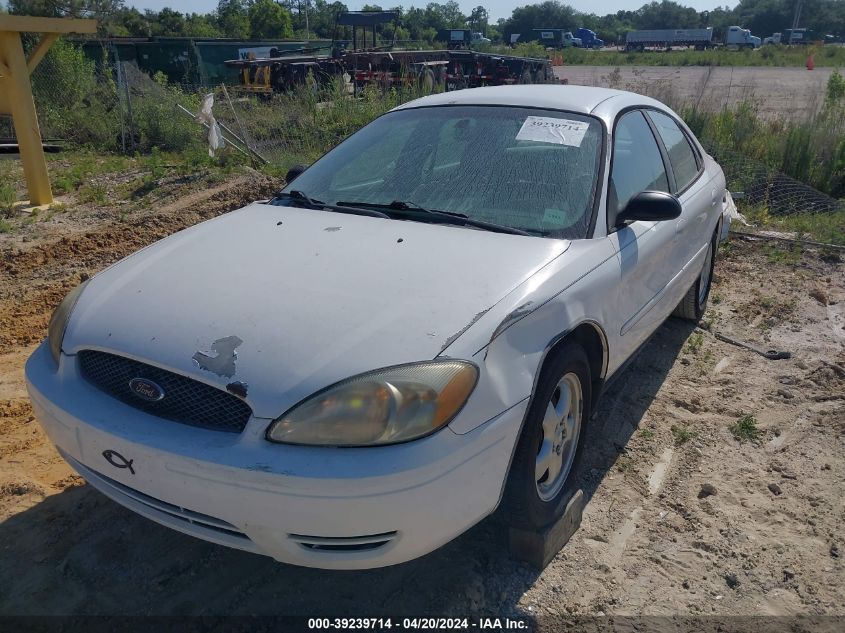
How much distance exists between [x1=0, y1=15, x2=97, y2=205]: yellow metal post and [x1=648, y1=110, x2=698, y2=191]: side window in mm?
6102

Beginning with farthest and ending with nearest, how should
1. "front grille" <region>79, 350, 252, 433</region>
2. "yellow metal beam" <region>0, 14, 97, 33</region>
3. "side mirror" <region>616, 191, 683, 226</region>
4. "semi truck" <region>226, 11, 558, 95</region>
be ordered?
"semi truck" <region>226, 11, 558, 95</region>, "yellow metal beam" <region>0, 14, 97, 33</region>, "side mirror" <region>616, 191, 683, 226</region>, "front grille" <region>79, 350, 252, 433</region>

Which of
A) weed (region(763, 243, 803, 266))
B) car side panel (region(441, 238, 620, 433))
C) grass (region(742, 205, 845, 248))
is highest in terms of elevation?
car side panel (region(441, 238, 620, 433))

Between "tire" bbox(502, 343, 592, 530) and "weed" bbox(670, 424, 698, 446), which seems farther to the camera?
"weed" bbox(670, 424, 698, 446)

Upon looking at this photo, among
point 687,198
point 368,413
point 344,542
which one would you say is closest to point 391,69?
point 687,198

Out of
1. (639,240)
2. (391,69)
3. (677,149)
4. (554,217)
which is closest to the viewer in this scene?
(554,217)

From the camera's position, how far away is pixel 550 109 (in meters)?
3.47

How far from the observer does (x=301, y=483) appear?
193 centimetres

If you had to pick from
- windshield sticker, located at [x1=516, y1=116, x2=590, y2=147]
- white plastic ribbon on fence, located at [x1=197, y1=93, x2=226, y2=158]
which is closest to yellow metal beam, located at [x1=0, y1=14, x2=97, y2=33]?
white plastic ribbon on fence, located at [x1=197, y1=93, x2=226, y2=158]

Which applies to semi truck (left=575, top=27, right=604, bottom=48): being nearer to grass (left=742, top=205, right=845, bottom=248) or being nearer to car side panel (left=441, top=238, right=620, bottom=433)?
grass (left=742, top=205, right=845, bottom=248)

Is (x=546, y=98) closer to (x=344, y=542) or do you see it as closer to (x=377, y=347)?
(x=377, y=347)

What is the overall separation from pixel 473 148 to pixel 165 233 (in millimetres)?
4517

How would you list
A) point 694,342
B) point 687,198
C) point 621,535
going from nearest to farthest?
point 621,535 → point 687,198 → point 694,342

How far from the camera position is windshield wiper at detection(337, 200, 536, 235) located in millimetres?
2922

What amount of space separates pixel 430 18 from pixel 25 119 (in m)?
82.4
